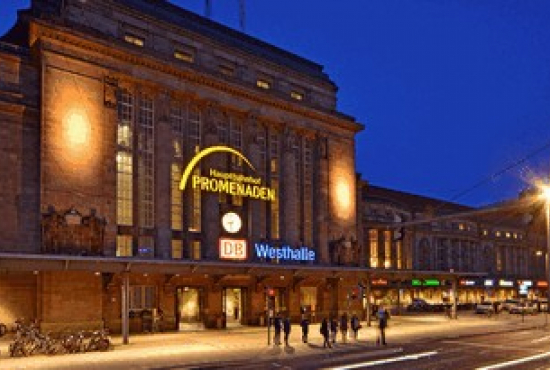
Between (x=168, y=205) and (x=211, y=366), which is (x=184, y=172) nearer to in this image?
(x=168, y=205)

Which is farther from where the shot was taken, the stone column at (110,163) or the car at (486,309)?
the car at (486,309)

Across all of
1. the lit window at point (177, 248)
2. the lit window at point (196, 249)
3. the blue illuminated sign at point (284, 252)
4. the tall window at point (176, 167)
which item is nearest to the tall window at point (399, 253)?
the blue illuminated sign at point (284, 252)

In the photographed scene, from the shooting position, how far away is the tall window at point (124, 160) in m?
48.3

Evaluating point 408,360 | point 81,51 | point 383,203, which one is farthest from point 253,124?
point 383,203

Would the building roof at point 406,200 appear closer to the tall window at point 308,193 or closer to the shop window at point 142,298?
the tall window at point 308,193

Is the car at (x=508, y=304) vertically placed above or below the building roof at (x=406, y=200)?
below

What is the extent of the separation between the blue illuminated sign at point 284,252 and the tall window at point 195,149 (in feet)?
17.5

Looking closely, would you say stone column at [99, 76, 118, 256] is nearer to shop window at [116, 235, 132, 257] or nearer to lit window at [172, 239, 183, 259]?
shop window at [116, 235, 132, 257]

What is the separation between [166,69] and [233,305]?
63.4 ft

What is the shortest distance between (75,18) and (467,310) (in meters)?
67.2

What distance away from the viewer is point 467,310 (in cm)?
9350

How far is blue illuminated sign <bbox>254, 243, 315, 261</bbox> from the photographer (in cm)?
5528

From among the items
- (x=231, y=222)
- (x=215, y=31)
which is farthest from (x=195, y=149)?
(x=215, y=31)

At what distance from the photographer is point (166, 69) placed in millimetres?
50906
